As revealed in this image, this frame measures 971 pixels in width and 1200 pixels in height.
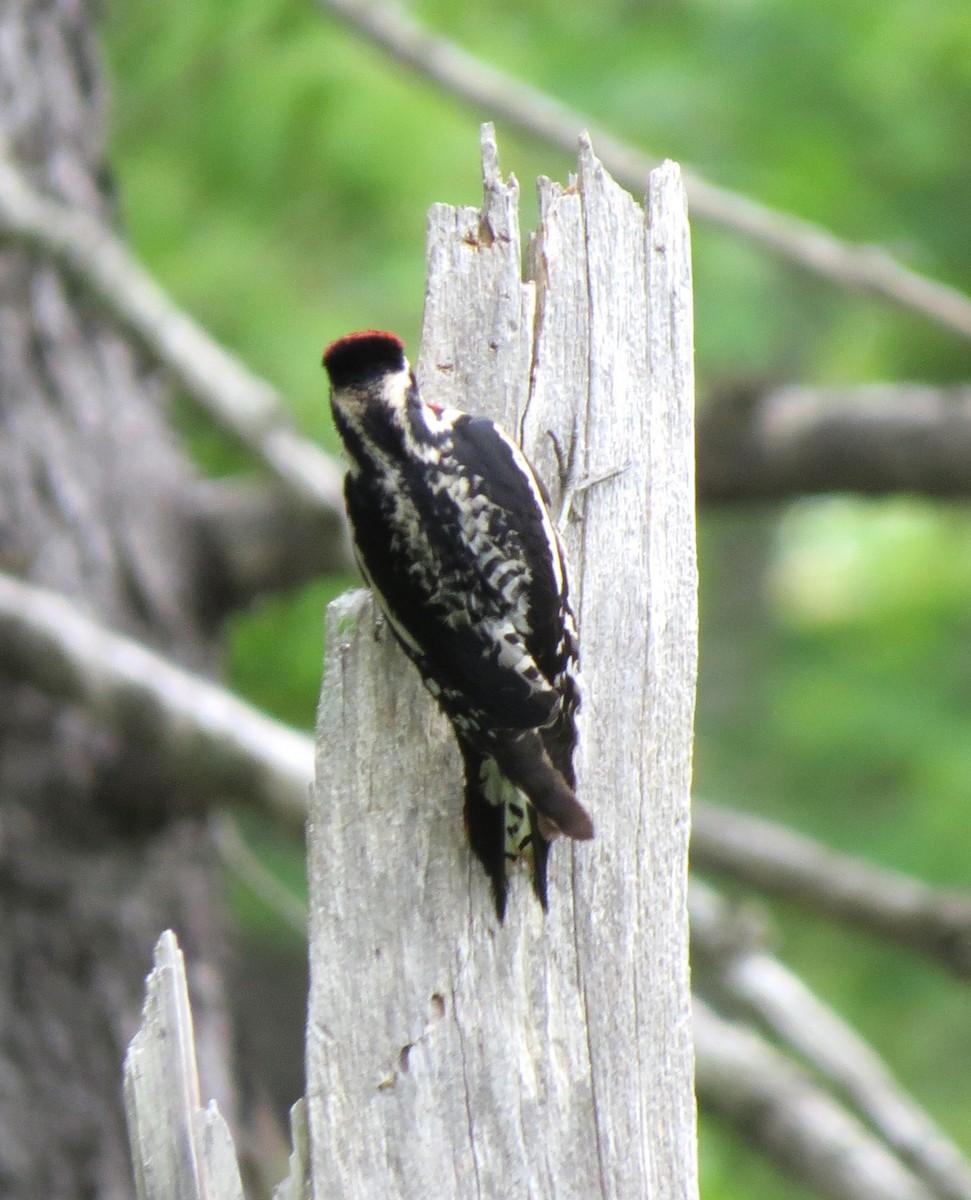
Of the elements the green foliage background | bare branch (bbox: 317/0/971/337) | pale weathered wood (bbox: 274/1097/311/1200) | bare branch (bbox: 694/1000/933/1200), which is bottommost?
pale weathered wood (bbox: 274/1097/311/1200)

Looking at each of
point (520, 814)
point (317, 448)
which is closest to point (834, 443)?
point (317, 448)

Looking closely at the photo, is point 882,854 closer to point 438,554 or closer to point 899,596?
point 899,596

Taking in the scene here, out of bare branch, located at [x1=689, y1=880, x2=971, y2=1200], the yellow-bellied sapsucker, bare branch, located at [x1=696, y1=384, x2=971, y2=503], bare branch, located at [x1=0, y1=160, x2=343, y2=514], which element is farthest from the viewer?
bare branch, located at [x1=696, y1=384, x2=971, y2=503]

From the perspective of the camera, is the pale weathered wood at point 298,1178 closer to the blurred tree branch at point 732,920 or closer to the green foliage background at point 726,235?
the blurred tree branch at point 732,920

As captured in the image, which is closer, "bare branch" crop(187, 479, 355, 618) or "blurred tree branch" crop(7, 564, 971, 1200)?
"blurred tree branch" crop(7, 564, 971, 1200)

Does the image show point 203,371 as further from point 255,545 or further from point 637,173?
point 637,173

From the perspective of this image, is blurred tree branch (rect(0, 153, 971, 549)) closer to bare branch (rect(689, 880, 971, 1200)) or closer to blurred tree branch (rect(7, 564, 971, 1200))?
blurred tree branch (rect(7, 564, 971, 1200))

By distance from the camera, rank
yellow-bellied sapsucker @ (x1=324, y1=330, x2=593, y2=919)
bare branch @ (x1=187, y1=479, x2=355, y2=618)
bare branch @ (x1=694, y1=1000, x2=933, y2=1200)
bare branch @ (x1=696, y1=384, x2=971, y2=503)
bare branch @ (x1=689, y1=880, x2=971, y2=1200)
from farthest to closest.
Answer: bare branch @ (x1=187, y1=479, x2=355, y2=618), bare branch @ (x1=696, y1=384, x2=971, y2=503), bare branch @ (x1=689, y1=880, x2=971, y2=1200), bare branch @ (x1=694, y1=1000, x2=933, y2=1200), yellow-bellied sapsucker @ (x1=324, y1=330, x2=593, y2=919)

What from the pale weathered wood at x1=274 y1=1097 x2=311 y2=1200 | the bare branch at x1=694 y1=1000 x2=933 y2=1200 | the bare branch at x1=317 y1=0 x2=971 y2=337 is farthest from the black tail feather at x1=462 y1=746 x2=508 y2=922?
the bare branch at x1=317 y1=0 x2=971 y2=337

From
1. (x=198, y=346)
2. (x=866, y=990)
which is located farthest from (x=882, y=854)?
(x=198, y=346)
